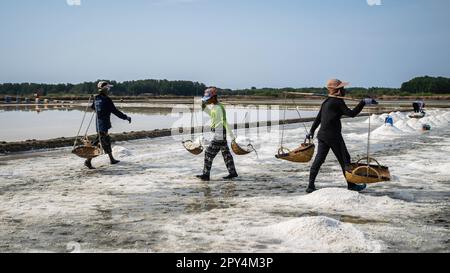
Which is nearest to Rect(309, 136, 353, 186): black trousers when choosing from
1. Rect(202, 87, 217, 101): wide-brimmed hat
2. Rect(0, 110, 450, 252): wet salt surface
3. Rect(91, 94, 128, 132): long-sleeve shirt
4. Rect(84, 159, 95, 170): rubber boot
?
Rect(0, 110, 450, 252): wet salt surface

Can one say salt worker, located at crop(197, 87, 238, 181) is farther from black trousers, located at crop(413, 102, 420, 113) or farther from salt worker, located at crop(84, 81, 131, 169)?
black trousers, located at crop(413, 102, 420, 113)

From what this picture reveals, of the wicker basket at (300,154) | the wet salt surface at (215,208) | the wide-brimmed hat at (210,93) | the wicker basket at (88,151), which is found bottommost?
the wet salt surface at (215,208)

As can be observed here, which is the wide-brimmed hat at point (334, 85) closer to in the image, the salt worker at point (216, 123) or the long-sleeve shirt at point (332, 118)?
the long-sleeve shirt at point (332, 118)

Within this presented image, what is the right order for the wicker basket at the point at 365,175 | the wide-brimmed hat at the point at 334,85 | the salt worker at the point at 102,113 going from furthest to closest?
the salt worker at the point at 102,113
the wide-brimmed hat at the point at 334,85
the wicker basket at the point at 365,175

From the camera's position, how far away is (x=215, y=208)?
6.14 meters

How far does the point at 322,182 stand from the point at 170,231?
3.90 meters

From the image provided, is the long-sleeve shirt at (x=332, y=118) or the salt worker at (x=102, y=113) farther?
the salt worker at (x=102, y=113)

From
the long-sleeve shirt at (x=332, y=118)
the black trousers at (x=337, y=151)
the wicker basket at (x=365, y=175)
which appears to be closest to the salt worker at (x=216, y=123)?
the black trousers at (x=337, y=151)

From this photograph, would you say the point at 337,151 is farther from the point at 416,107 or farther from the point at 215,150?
the point at 416,107

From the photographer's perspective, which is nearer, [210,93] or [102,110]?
[210,93]

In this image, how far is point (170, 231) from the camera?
505 cm

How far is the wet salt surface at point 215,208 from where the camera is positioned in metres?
4.62

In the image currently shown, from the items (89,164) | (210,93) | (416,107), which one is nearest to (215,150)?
(210,93)
